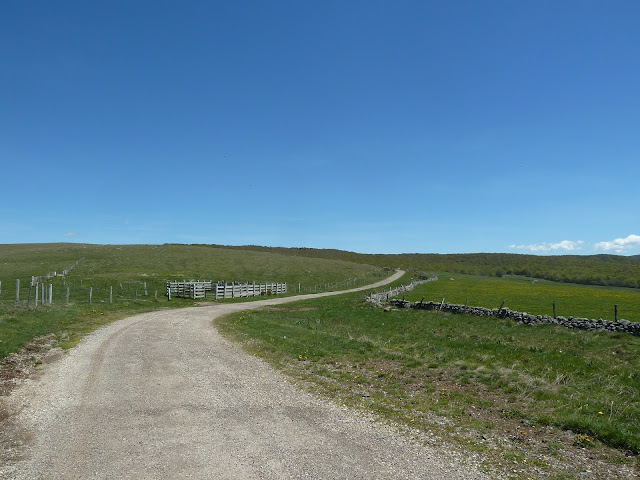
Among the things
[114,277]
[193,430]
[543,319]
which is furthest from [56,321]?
[114,277]

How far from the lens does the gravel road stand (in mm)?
7121

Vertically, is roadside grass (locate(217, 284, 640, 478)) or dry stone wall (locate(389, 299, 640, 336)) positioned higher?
Answer: dry stone wall (locate(389, 299, 640, 336))

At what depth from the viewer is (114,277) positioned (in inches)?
2313

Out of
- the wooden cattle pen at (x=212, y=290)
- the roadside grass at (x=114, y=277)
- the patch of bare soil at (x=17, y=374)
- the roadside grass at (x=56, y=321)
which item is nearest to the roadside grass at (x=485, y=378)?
the patch of bare soil at (x=17, y=374)

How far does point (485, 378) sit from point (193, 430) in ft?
32.3

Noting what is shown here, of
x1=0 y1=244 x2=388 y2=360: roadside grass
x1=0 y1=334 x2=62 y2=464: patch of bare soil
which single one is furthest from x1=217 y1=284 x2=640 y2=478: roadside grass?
x1=0 y1=244 x2=388 y2=360: roadside grass

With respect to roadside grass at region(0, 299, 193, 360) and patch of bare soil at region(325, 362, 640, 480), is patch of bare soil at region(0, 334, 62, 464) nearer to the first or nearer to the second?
roadside grass at region(0, 299, 193, 360)

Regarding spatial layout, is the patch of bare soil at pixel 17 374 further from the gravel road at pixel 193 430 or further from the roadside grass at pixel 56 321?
the roadside grass at pixel 56 321

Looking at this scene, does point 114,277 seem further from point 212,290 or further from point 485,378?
point 485,378

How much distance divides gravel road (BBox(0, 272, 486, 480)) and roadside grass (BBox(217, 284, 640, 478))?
141 centimetres

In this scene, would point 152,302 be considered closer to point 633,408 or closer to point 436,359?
point 436,359

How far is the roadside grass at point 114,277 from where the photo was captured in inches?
901

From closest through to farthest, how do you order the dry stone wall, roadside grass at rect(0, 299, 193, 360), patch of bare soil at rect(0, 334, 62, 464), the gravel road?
the gravel road → patch of bare soil at rect(0, 334, 62, 464) → roadside grass at rect(0, 299, 193, 360) → the dry stone wall

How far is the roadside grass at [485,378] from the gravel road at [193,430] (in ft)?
4.63
